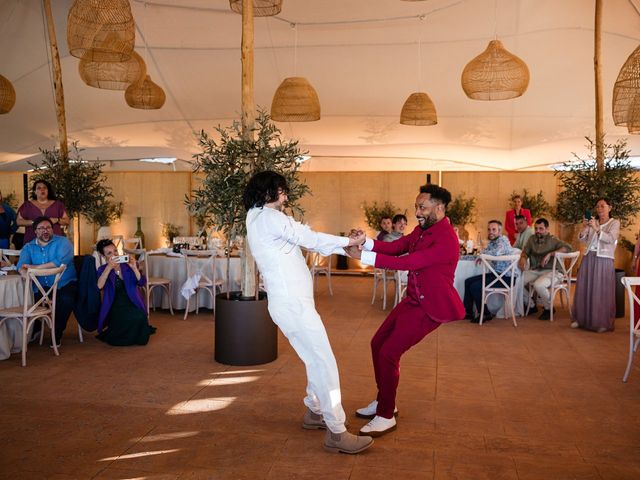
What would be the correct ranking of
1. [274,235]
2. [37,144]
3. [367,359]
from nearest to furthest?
[274,235], [367,359], [37,144]

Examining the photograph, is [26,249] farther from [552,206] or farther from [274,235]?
[552,206]

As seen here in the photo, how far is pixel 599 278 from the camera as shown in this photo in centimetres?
735

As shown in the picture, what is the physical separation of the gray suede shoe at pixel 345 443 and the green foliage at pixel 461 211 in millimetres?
9390

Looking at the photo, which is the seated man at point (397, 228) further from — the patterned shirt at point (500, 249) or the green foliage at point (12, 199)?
the green foliage at point (12, 199)

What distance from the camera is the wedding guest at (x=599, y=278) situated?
23.7 ft

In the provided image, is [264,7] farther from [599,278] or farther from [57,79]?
[599,278]

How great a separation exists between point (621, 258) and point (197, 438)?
10690 mm

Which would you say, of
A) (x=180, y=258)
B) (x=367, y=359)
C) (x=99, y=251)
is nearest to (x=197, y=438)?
(x=367, y=359)

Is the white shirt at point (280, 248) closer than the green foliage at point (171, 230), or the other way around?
the white shirt at point (280, 248)

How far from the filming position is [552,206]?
12.8 m

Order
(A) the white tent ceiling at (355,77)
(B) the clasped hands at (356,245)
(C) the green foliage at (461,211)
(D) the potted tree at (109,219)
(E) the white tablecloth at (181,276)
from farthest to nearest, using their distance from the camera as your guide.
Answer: (D) the potted tree at (109,219), (C) the green foliage at (461,211), (A) the white tent ceiling at (355,77), (E) the white tablecloth at (181,276), (B) the clasped hands at (356,245)

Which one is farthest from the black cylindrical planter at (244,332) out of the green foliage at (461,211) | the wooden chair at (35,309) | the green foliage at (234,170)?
the green foliage at (461,211)

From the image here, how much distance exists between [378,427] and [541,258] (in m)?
5.28

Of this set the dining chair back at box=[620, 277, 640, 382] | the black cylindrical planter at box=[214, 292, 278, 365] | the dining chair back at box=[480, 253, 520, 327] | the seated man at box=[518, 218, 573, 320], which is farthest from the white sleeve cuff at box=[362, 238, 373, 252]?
the seated man at box=[518, 218, 573, 320]
